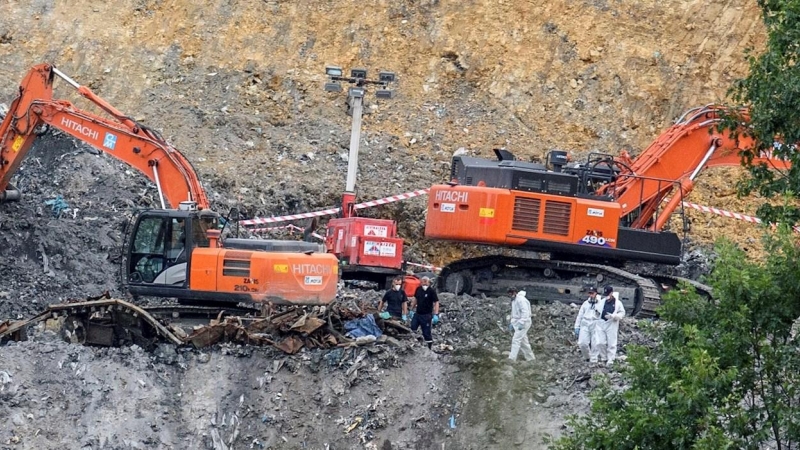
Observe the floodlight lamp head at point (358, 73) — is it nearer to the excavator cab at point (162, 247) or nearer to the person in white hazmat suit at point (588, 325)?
the excavator cab at point (162, 247)

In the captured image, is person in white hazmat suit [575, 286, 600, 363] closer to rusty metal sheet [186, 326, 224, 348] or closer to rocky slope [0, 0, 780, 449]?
rocky slope [0, 0, 780, 449]

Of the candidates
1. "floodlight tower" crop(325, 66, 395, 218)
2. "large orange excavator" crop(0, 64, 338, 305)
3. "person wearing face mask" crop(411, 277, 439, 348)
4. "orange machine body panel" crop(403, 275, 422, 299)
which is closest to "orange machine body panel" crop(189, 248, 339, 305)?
"large orange excavator" crop(0, 64, 338, 305)

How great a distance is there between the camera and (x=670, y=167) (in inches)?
899

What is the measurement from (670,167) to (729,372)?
480 inches

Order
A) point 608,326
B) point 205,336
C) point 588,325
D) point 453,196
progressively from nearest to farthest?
point 608,326 < point 588,325 < point 205,336 < point 453,196

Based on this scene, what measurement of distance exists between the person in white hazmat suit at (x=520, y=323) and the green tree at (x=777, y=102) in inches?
244

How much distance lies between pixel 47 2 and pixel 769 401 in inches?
1057

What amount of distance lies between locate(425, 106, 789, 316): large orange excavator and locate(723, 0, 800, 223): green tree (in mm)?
9212

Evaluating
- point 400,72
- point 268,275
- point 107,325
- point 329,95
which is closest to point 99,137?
point 107,325

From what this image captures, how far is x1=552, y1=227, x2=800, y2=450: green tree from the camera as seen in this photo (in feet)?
36.3

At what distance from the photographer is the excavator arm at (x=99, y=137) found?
2158cm

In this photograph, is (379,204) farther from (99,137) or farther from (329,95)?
(99,137)

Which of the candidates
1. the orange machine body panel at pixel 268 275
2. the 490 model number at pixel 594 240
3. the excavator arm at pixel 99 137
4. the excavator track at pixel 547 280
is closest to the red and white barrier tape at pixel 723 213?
the excavator track at pixel 547 280

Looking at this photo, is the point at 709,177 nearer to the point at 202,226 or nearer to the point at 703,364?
the point at 202,226
